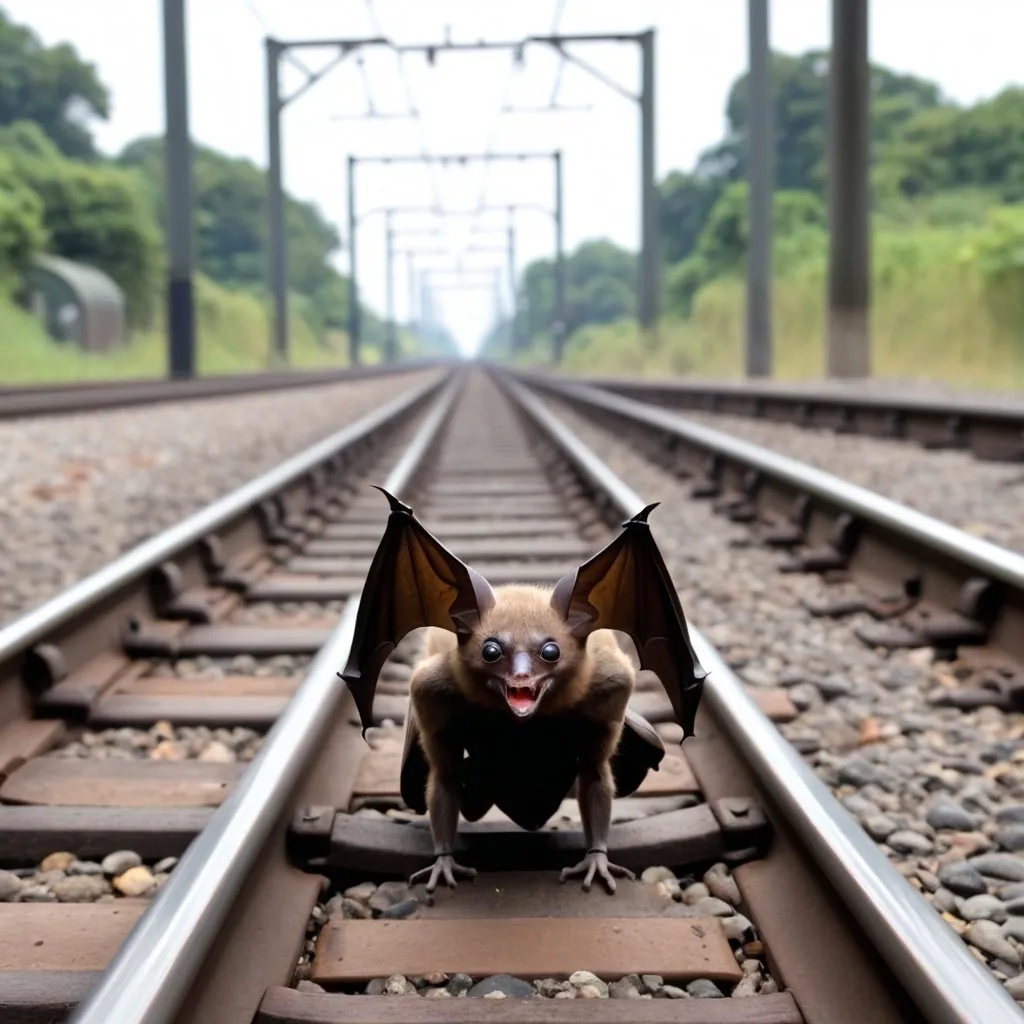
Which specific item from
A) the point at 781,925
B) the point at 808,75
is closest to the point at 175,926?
the point at 781,925

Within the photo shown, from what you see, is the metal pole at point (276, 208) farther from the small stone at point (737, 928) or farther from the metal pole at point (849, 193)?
the small stone at point (737, 928)

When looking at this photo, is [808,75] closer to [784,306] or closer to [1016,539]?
[784,306]

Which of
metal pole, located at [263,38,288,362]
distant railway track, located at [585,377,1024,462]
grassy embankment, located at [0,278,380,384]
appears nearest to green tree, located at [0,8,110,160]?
grassy embankment, located at [0,278,380,384]

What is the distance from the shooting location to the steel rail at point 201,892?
156 cm

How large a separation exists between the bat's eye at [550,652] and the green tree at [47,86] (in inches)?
1994

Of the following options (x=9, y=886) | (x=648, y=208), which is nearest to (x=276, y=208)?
(x=648, y=208)

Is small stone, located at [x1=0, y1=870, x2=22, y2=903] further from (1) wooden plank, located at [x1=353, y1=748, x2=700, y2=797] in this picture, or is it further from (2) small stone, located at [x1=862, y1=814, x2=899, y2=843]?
(2) small stone, located at [x1=862, y1=814, x2=899, y2=843]

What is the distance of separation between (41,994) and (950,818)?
1796 millimetres

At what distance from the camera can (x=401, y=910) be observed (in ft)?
6.97

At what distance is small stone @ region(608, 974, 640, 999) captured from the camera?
1865mm

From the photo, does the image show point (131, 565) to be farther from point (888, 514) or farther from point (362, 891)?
point (888, 514)

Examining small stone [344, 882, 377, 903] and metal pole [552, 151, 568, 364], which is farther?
metal pole [552, 151, 568, 364]

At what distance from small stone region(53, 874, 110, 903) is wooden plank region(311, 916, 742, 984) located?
20.0 inches

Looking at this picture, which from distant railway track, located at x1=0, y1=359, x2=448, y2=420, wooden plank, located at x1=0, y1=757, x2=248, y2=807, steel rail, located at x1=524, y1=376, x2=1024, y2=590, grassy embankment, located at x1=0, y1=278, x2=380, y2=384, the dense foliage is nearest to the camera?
wooden plank, located at x1=0, y1=757, x2=248, y2=807
